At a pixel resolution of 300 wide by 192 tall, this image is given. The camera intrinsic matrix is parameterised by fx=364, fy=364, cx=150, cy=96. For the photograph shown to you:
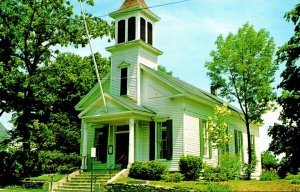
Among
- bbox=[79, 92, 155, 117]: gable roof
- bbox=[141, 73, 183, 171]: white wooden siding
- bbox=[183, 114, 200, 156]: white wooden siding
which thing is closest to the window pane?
bbox=[79, 92, 155, 117]: gable roof

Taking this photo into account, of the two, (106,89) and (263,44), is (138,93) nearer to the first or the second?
(106,89)

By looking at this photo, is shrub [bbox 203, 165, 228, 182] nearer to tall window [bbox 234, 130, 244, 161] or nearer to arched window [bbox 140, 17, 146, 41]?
tall window [bbox 234, 130, 244, 161]

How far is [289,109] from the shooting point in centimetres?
1689

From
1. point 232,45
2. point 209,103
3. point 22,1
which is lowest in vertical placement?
point 209,103

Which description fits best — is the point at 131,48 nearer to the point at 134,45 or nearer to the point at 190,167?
the point at 134,45

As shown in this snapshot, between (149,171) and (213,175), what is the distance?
3.78 m

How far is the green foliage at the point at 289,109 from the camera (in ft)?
54.9

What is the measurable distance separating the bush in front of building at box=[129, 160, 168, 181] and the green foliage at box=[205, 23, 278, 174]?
9.87 metres

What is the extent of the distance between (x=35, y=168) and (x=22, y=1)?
11778mm

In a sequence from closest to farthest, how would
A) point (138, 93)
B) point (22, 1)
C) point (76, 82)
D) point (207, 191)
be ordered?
point (207, 191) < point (138, 93) < point (22, 1) < point (76, 82)

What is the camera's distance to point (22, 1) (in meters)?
25.8

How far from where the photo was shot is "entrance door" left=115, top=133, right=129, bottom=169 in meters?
23.9

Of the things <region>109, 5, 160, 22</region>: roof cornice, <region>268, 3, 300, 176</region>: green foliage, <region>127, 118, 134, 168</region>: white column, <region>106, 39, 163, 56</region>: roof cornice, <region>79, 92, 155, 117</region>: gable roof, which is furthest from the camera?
<region>109, 5, 160, 22</region>: roof cornice

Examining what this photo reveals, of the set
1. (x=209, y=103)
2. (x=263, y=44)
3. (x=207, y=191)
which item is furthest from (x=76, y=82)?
(x=207, y=191)
